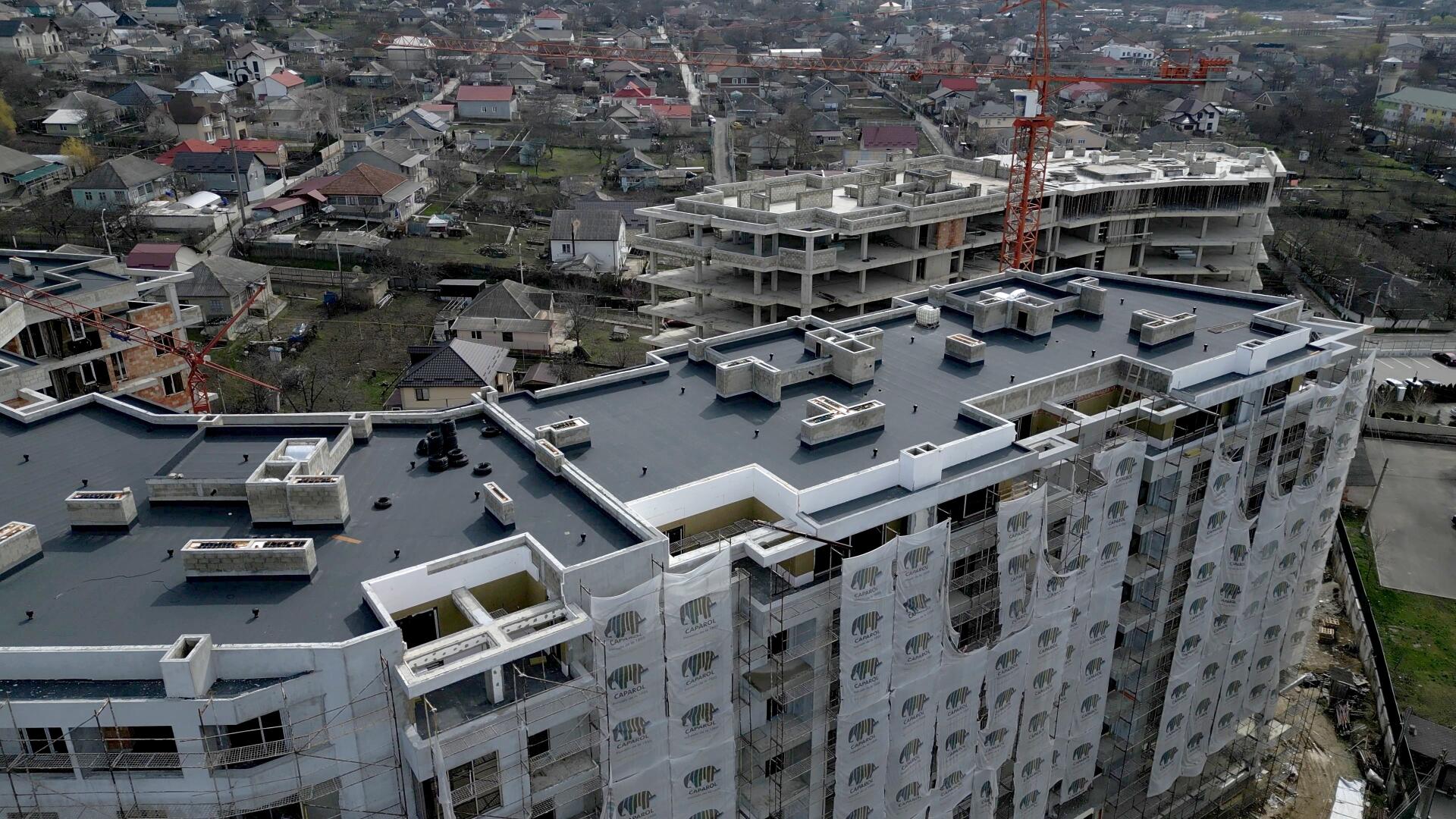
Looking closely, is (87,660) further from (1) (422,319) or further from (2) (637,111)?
(2) (637,111)

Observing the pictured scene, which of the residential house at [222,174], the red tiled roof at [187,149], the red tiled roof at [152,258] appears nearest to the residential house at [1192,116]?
the residential house at [222,174]

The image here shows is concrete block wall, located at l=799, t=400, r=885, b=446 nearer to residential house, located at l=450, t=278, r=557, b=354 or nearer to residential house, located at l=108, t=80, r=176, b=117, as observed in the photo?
residential house, located at l=450, t=278, r=557, b=354

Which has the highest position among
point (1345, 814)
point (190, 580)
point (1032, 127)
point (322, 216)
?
point (1032, 127)

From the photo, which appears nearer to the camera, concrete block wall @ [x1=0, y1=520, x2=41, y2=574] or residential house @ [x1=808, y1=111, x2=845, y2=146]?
concrete block wall @ [x1=0, y1=520, x2=41, y2=574]

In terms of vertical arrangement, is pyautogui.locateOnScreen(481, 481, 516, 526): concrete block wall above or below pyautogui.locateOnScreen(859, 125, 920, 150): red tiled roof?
above

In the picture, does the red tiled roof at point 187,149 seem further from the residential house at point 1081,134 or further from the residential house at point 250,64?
the residential house at point 1081,134

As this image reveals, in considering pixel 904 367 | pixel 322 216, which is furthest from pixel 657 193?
pixel 904 367

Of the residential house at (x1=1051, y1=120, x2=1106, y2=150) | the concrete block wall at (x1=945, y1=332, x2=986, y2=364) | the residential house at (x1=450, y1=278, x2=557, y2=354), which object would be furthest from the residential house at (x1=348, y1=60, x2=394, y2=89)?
the concrete block wall at (x1=945, y1=332, x2=986, y2=364)
